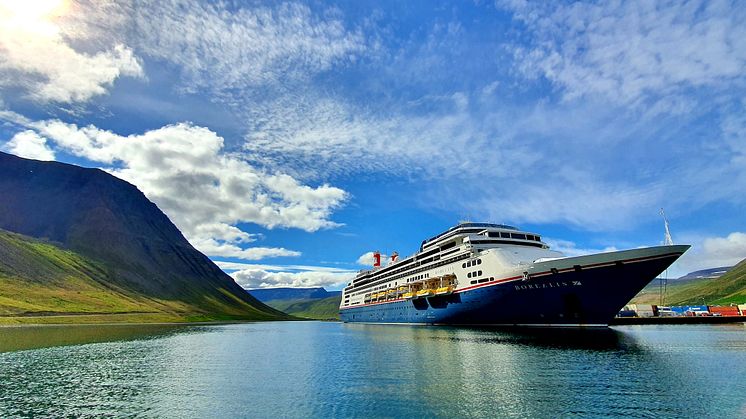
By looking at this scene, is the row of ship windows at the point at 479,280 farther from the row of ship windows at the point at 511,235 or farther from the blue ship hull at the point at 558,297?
the row of ship windows at the point at 511,235

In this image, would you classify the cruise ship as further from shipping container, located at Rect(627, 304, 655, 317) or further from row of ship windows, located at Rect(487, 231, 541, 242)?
shipping container, located at Rect(627, 304, 655, 317)

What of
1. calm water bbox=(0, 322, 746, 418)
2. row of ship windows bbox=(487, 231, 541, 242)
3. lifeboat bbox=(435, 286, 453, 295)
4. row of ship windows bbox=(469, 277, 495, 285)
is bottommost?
calm water bbox=(0, 322, 746, 418)

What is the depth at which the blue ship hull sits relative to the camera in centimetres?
5694

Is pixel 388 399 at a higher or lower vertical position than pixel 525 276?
lower

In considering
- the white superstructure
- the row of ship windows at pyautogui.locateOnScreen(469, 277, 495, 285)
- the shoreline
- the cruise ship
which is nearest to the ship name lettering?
the cruise ship

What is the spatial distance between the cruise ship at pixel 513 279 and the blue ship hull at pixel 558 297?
115 mm

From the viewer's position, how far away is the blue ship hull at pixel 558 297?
2242 inches

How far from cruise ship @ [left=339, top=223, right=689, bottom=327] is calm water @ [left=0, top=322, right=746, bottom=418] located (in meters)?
11.1

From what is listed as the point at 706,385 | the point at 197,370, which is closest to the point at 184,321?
the point at 197,370

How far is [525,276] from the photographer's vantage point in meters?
63.8

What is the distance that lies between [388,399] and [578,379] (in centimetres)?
1431

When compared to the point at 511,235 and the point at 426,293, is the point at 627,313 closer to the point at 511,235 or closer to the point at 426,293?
the point at 511,235

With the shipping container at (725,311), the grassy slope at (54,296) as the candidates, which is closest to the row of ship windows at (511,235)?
the shipping container at (725,311)

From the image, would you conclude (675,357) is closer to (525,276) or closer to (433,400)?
(525,276)
